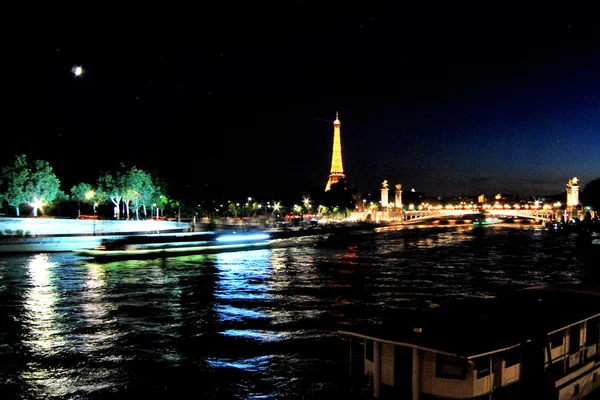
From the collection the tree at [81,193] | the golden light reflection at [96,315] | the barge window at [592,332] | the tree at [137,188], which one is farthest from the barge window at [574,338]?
the tree at [81,193]

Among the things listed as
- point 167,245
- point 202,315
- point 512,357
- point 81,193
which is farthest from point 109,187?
point 512,357

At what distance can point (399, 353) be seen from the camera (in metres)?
10.1

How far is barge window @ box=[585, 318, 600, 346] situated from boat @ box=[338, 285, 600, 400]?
32 centimetres

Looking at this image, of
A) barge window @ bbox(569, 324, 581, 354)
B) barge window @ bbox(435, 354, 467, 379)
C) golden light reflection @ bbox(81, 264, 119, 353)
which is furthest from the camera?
golden light reflection @ bbox(81, 264, 119, 353)

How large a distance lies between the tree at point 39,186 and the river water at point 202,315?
11.8 metres

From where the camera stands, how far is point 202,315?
22.0 meters

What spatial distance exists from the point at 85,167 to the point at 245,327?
203 feet

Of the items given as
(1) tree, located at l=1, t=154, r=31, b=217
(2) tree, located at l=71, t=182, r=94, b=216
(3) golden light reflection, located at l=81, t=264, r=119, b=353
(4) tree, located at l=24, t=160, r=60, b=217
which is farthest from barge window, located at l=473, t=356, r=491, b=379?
(2) tree, located at l=71, t=182, r=94, b=216

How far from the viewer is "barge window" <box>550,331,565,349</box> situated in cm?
1145

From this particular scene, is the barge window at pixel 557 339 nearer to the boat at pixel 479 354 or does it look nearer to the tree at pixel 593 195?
the boat at pixel 479 354

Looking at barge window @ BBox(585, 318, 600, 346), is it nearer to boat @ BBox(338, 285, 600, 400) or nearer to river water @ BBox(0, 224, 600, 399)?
boat @ BBox(338, 285, 600, 400)

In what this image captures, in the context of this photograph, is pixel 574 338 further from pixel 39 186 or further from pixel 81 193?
→ pixel 81 193

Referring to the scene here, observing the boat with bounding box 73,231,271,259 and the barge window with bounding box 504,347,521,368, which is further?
the boat with bounding box 73,231,271,259

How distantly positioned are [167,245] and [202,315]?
2669 cm
